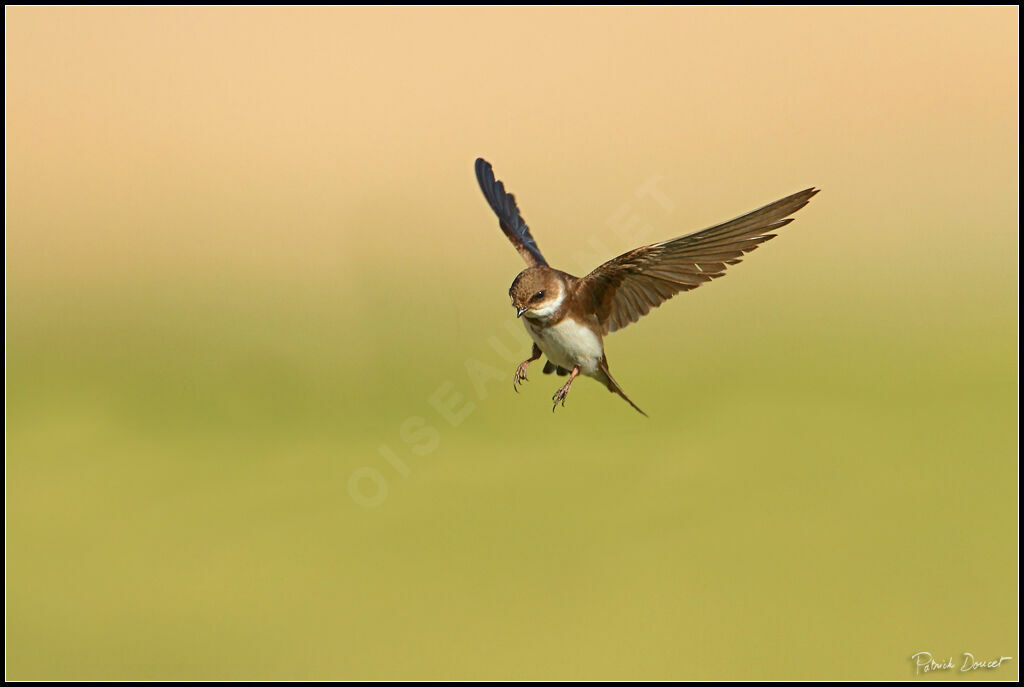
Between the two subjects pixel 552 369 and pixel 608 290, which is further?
pixel 552 369

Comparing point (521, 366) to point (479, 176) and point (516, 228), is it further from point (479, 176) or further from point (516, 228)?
point (479, 176)

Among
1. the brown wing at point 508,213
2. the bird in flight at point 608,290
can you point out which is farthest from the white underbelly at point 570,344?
the brown wing at point 508,213

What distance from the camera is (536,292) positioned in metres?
2.25

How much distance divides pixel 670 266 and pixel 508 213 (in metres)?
0.81

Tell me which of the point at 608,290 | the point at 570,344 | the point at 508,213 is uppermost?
the point at 508,213

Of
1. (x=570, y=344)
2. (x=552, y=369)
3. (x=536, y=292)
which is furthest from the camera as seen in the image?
(x=552, y=369)

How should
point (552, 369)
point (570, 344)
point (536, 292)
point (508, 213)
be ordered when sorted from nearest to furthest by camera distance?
1. point (536, 292)
2. point (570, 344)
3. point (552, 369)
4. point (508, 213)

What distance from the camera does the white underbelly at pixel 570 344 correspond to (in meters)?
2.36

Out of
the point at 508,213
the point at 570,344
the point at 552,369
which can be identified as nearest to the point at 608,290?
the point at 570,344

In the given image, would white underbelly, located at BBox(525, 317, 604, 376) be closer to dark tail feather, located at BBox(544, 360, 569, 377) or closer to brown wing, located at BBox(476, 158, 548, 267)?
dark tail feather, located at BBox(544, 360, 569, 377)

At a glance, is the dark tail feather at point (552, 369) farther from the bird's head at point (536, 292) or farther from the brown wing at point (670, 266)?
the bird's head at point (536, 292)

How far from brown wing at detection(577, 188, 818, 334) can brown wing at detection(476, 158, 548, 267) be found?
0.36 m

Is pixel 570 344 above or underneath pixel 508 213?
underneath

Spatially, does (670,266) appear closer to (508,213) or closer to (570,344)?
(570,344)
